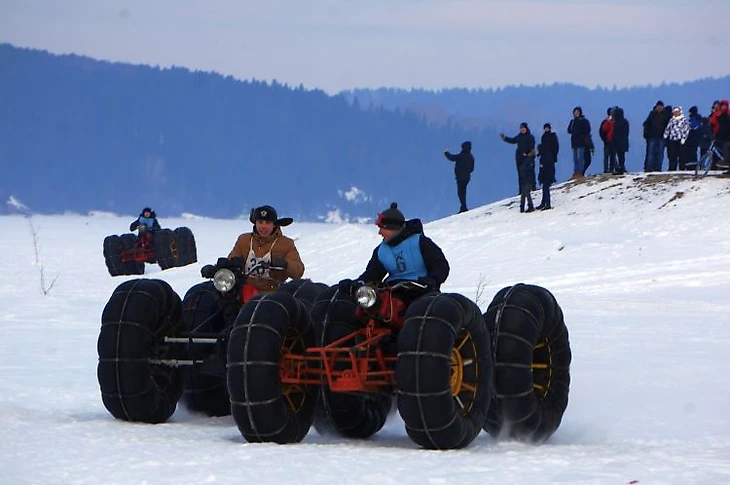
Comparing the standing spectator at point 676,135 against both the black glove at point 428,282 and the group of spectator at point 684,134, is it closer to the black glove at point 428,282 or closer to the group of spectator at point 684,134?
the group of spectator at point 684,134

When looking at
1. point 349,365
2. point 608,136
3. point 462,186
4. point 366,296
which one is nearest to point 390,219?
point 366,296

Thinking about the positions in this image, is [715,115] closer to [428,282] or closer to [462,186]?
[462,186]

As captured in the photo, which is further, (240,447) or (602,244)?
(602,244)

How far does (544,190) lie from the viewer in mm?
30281

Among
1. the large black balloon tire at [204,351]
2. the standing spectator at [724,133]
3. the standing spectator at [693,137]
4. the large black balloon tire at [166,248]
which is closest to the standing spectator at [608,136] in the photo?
the standing spectator at [693,137]

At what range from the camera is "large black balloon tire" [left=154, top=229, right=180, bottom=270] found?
1216 inches

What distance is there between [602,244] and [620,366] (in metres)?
13.0

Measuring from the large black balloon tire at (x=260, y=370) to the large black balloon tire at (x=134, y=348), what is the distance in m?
1.25

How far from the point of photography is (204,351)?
35.6 ft

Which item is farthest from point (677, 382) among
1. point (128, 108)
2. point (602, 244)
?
point (128, 108)

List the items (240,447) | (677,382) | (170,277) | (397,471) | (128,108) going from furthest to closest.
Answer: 1. (128,108)
2. (170,277)
3. (677,382)
4. (240,447)
5. (397,471)

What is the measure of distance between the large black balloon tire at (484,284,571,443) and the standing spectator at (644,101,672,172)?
19.3 meters

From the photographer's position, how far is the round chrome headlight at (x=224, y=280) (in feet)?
34.7

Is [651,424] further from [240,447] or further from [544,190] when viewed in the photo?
[544,190]
